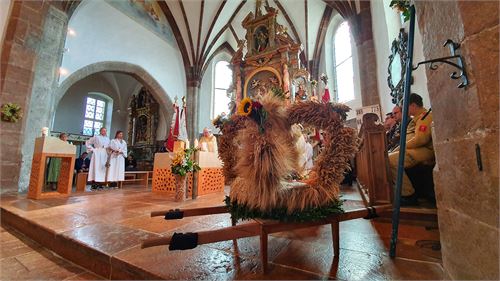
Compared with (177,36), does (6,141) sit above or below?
below

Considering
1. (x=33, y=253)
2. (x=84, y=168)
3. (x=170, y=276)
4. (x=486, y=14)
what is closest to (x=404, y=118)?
(x=486, y=14)

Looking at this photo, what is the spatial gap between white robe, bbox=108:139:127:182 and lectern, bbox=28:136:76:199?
1.74 metres

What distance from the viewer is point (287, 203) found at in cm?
116

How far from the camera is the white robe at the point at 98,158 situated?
5730 mm

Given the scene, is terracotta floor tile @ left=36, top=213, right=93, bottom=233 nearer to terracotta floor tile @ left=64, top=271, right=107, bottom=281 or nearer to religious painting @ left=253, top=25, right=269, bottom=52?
terracotta floor tile @ left=64, top=271, right=107, bottom=281

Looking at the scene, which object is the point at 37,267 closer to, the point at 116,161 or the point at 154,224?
the point at 154,224

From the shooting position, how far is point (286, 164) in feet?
4.18

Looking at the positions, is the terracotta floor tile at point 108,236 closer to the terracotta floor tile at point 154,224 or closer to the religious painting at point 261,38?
the terracotta floor tile at point 154,224

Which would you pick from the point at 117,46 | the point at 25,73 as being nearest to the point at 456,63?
the point at 25,73

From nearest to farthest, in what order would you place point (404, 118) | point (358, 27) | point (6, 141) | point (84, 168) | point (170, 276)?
point (170, 276) → point (404, 118) → point (6, 141) → point (358, 27) → point (84, 168)

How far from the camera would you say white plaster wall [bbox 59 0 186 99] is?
680cm

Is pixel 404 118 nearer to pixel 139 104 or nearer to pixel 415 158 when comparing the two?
pixel 415 158

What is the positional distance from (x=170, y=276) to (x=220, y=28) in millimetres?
12109

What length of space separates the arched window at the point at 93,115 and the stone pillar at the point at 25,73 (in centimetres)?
873
